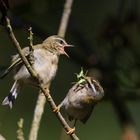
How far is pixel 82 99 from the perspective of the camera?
2.43 m

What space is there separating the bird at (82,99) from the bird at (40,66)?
0.31 ft

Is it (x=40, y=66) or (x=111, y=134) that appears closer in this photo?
(x=40, y=66)

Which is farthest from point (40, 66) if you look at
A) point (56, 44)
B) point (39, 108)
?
point (56, 44)

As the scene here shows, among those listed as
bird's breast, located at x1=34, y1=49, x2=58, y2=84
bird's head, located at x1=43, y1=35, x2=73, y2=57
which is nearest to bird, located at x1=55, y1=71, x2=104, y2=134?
bird's breast, located at x1=34, y1=49, x2=58, y2=84

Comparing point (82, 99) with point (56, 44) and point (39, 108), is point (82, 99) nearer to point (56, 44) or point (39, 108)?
point (39, 108)

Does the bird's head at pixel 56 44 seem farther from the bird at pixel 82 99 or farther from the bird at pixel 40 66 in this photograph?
the bird at pixel 82 99

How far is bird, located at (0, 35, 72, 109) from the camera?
238cm

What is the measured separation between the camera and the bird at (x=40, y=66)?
2379 millimetres

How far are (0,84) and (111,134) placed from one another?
1.72 metres

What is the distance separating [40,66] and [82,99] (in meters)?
Answer: 0.18

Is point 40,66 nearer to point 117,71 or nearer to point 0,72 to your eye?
point 0,72

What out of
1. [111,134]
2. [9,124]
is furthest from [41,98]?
[111,134]

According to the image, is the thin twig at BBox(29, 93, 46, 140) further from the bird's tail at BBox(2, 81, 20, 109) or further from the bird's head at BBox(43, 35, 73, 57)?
the bird's head at BBox(43, 35, 73, 57)

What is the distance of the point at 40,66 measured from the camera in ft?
8.04
